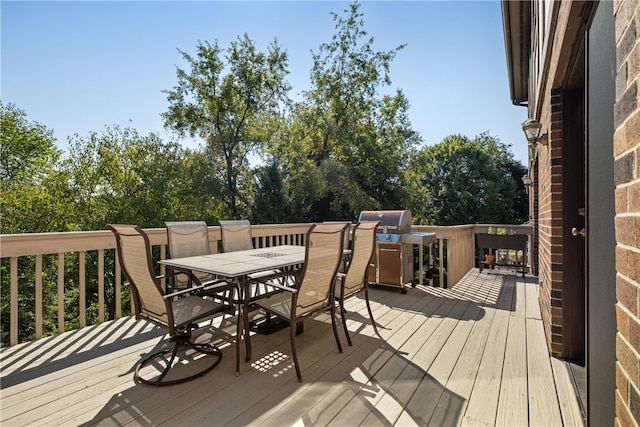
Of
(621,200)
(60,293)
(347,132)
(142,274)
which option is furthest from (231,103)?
(621,200)

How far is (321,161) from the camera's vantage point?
13.8 meters

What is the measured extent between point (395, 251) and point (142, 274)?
3607 millimetres

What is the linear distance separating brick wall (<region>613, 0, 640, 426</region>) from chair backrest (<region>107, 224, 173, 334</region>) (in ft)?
7.74

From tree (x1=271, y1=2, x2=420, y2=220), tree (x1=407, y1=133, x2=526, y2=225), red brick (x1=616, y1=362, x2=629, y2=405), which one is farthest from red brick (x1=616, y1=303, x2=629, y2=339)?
tree (x1=407, y1=133, x2=526, y2=225)

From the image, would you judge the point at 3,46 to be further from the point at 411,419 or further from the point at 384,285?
the point at 411,419

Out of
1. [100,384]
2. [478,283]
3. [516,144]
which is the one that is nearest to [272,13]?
[478,283]

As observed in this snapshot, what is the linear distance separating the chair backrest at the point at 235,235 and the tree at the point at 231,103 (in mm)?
10376

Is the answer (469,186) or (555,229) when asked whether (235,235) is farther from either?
(469,186)

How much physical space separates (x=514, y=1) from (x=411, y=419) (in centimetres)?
603

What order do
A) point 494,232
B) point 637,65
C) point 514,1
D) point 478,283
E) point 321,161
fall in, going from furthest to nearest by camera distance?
point 321,161 < point 494,232 < point 478,283 < point 514,1 < point 637,65

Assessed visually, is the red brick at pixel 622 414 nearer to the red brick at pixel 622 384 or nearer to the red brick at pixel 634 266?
the red brick at pixel 622 384

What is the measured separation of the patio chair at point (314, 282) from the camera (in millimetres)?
2447

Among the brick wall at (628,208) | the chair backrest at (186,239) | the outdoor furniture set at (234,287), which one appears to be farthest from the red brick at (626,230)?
the chair backrest at (186,239)

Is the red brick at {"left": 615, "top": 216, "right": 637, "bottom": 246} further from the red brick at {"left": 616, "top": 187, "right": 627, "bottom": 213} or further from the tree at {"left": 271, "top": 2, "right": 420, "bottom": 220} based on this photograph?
the tree at {"left": 271, "top": 2, "right": 420, "bottom": 220}
